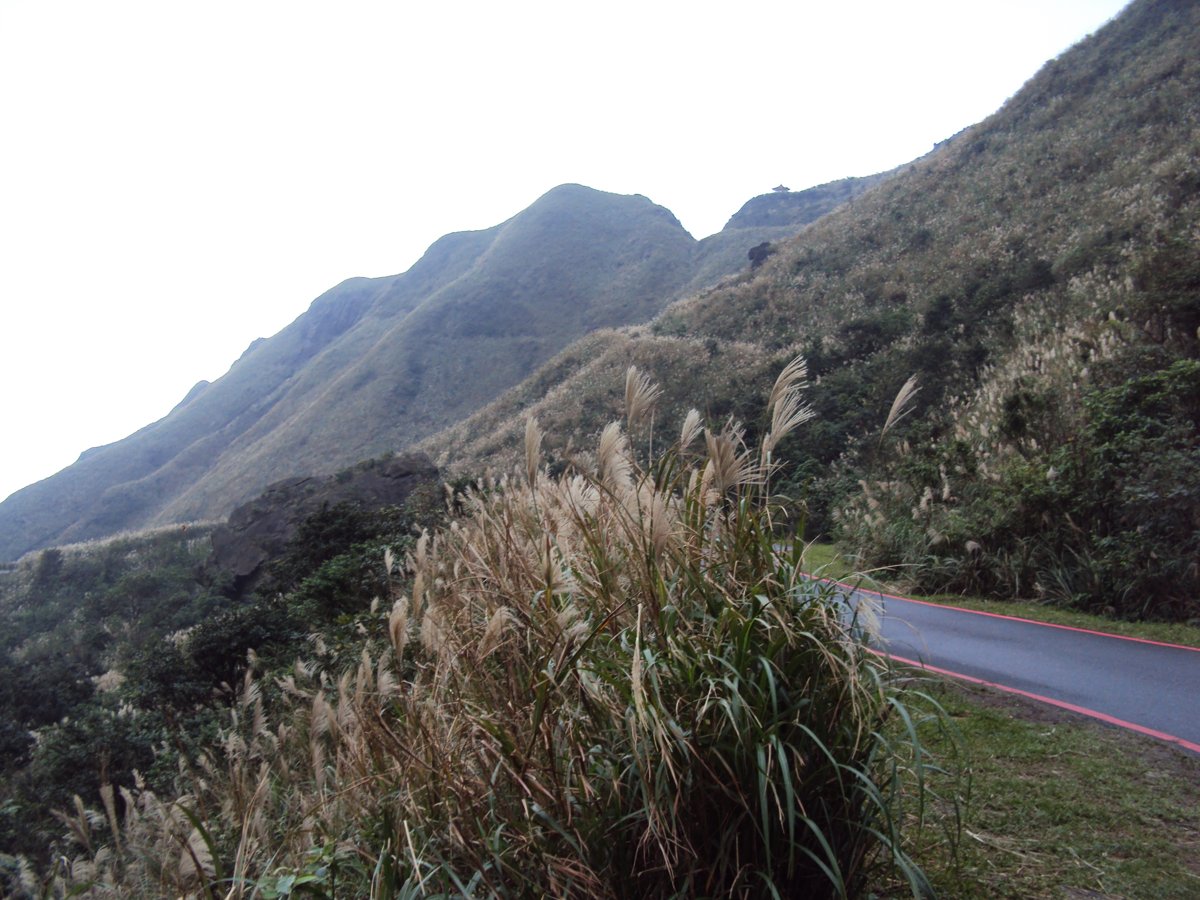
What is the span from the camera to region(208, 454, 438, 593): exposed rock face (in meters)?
22.2

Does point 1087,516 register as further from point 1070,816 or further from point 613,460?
point 613,460

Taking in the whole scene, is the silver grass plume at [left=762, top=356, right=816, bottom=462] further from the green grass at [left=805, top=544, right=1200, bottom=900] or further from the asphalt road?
the asphalt road

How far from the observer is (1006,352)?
16.0 metres

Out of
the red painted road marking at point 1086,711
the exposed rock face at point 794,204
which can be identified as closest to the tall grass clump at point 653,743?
the red painted road marking at point 1086,711

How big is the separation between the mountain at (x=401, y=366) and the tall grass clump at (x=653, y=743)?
5421 centimetres

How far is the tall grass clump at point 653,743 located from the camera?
7.30 feet

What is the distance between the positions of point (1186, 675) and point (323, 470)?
56205mm

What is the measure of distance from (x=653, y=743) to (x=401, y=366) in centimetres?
7029

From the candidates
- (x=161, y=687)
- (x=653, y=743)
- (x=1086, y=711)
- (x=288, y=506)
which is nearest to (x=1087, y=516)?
(x=1086, y=711)

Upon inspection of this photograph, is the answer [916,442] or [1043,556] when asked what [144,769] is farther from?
[916,442]

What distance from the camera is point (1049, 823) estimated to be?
3350 millimetres

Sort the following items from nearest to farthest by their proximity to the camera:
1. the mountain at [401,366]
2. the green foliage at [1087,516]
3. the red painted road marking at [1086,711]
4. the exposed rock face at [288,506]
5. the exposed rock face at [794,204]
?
1. the red painted road marking at [1086,711]
2. the green foliage at [1087,516]
3. the exposed rock face at [288,506]
4. the mountain at [401,366]
5. the exposed rock face at [794,204]

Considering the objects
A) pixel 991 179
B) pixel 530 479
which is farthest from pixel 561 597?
pixel 991 179

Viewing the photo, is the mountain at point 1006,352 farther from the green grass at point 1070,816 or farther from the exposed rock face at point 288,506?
the exposed rock face at point 288,506
